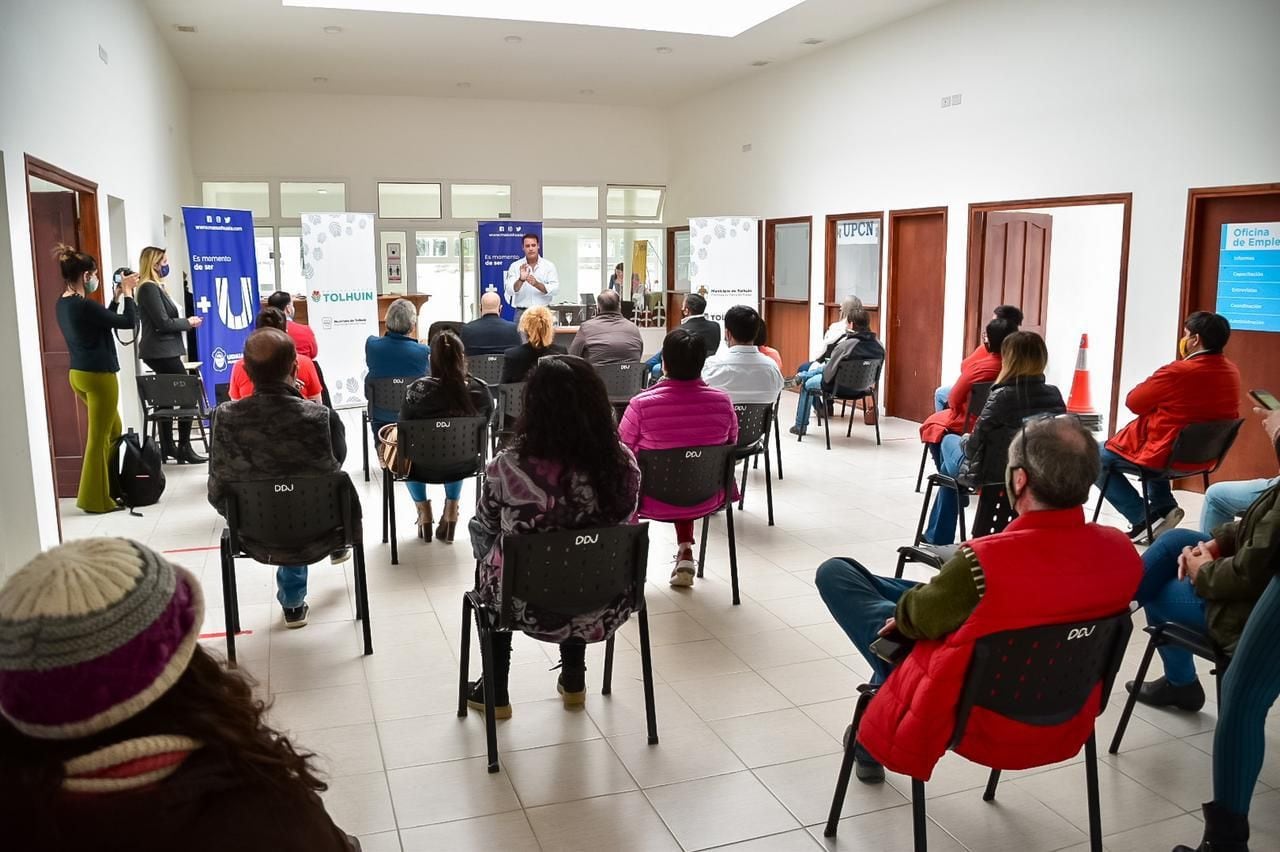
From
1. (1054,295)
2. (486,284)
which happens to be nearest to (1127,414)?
(1054,295)

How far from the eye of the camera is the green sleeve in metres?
2.04

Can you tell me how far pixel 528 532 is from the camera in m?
2.82

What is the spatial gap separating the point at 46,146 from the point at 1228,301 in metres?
7.10

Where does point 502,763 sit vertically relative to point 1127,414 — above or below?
below

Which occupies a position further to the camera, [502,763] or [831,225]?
[831,225]

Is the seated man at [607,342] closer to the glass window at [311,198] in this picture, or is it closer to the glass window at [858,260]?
the glass window at [858,260]

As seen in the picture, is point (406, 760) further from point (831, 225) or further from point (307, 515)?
point (831, 225)

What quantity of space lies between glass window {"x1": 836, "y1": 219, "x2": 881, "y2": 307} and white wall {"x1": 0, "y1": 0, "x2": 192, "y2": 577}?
6757 millimetres

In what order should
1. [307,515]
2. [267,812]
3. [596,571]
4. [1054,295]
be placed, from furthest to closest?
[1054,295] → [307,515] → [596,571] → [267,812]

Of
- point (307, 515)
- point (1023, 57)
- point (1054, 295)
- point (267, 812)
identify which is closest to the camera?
point (267, 812)

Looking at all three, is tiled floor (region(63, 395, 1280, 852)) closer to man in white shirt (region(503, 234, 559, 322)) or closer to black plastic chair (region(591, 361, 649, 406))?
black plastic chair (region(591, 361, 649, 406))

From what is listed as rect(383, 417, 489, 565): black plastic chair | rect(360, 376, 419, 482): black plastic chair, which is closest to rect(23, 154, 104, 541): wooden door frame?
rect(360, 376, 419, 482): black plastic chair

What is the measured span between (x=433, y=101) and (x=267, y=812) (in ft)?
42.0

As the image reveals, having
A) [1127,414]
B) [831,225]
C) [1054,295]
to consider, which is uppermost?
[831,225]
